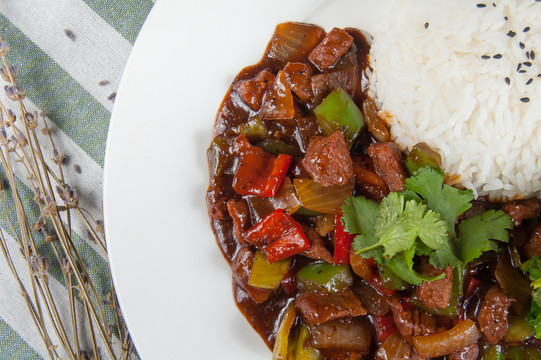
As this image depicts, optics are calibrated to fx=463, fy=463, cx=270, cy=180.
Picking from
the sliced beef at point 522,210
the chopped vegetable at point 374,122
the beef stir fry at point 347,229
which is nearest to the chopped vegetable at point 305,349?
the beef stir fry at point 347,229

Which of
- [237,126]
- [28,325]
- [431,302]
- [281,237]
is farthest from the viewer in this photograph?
[28,325]

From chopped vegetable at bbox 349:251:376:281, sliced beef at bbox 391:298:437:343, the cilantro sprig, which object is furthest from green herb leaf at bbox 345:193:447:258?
sliced beef at bbox 391:298:437:343

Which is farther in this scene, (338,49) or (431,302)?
(338,49)

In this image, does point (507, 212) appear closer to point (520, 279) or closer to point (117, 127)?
point (520, 279)

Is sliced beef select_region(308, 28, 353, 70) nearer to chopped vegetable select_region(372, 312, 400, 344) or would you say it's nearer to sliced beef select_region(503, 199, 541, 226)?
sliced beef select_region(503, 199, 541, 226)

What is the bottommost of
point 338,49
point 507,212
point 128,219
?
point 507,212

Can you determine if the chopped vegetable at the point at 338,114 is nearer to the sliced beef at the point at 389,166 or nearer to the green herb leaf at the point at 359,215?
the sliced beef at the point at 389,166

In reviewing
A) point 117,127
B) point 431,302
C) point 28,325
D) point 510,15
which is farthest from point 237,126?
point 28,325
